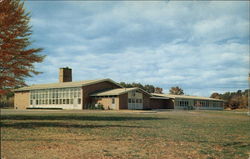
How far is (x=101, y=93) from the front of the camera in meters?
46.6

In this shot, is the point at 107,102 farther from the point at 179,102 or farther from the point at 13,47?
the point at 13,47

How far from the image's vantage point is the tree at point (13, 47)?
56.8 ft

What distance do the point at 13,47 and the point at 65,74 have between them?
41.1m

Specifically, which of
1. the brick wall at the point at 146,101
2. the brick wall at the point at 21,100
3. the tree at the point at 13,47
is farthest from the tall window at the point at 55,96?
the tree at the point at 13,47

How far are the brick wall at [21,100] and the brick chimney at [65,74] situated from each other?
24.6 ft

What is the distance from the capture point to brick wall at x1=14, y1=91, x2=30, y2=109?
56219mm

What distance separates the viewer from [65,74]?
5881cm

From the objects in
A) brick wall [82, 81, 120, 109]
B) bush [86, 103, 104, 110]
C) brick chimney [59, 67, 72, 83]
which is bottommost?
bush [86, 103, 104, 110]

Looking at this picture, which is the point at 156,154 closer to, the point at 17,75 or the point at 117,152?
the point at 117,152

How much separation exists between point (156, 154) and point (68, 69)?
2088 inches

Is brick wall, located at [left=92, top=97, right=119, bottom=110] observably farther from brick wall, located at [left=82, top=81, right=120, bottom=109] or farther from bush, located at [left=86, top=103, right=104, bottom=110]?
brick wall, located at [left=82, top=81, right=120, bottom=109]

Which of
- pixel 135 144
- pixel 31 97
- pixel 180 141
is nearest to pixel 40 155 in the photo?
pixel 135 144

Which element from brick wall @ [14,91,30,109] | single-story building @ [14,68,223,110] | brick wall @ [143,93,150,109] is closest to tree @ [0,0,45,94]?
single-story building @ [14,68,223,110]

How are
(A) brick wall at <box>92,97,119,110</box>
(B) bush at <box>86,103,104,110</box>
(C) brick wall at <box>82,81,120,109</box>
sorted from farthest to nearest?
(C) brick wall at <box>82,81,120,109</box> < (B) bush at <box>86,103,104,110</box> < (A) brick wall at <box>92,97,119,110</box>
